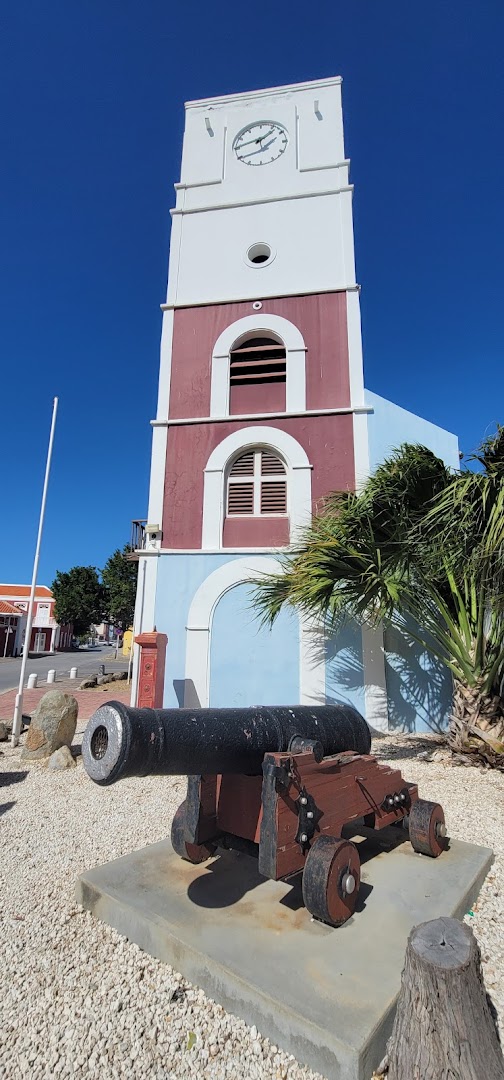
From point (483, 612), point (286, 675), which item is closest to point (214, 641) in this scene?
point (286, 675)

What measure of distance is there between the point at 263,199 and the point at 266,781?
13.6 metres

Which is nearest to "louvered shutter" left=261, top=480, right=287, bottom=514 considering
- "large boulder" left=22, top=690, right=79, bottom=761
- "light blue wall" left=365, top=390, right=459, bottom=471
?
"light blue wall" left=365, top=390, right=459, bottom=471

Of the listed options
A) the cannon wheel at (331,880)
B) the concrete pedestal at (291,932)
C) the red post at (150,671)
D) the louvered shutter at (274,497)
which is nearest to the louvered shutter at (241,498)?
the louvered shutter at (274,497)

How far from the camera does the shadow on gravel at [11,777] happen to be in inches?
243

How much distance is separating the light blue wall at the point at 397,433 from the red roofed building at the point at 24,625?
38.5m

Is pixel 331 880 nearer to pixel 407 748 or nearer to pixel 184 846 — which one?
pixel 184 846

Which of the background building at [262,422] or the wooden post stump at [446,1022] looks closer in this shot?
the wooden post stump at [446,1022]

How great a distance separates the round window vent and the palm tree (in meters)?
7.53

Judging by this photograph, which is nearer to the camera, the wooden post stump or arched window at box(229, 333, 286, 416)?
the wooden post stump

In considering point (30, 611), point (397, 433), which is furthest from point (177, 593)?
point (397, 433)

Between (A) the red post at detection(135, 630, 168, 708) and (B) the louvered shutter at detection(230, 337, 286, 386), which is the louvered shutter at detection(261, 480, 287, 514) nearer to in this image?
(B) the louvered shutter at detection(230, 337, 286, 386)

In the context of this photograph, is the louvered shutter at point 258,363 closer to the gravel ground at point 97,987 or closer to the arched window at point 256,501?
the arched window at point 256,501

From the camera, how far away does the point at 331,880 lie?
2566 mm

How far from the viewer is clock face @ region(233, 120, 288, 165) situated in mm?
12859
